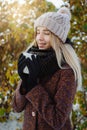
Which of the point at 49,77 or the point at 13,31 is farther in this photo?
the point at 13,31

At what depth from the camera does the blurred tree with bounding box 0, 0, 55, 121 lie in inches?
132

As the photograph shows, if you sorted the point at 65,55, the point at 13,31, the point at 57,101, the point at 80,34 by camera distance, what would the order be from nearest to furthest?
1. the point at 57,101
2. the point at 65,55
3. the point at 13,31
4. the point at 80,34

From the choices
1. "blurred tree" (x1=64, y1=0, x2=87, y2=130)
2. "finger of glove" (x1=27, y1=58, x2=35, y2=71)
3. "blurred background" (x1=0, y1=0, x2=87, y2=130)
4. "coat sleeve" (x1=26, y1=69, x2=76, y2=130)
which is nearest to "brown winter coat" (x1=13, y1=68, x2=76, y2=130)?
"coat sleeve" (x1=26, y1=69, x2=76, y2=130)

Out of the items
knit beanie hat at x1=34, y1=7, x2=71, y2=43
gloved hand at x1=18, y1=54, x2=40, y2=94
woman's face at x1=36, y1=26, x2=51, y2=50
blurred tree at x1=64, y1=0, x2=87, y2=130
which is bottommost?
blurred tree at x1=64, y1=0, x2=87, y2=130

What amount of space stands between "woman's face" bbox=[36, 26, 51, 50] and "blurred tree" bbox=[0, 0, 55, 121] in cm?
128

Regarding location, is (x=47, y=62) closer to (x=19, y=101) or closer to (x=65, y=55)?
(x=65, y=55)

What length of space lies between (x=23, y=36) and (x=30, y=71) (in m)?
1.53

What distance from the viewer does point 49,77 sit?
1.99 m

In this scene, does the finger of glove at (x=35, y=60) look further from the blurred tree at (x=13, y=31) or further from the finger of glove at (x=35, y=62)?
the blurred tree at (x=13, y=31)

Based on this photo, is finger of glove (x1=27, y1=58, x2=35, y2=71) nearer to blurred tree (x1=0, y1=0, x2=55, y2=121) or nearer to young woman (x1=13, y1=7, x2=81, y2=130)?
young woman (x1=13, y1=7, x2=81, y2=130)

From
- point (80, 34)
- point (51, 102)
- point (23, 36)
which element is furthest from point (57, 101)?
point (80, 34)

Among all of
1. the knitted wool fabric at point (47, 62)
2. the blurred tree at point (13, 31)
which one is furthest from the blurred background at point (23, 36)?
the knitted wool fabric at point (47, 62)

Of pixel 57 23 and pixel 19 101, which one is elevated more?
pixel 57 23

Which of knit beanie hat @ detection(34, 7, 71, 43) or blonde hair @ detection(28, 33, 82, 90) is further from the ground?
knit beanie hat @ detection(34, 7, 71, 43)
